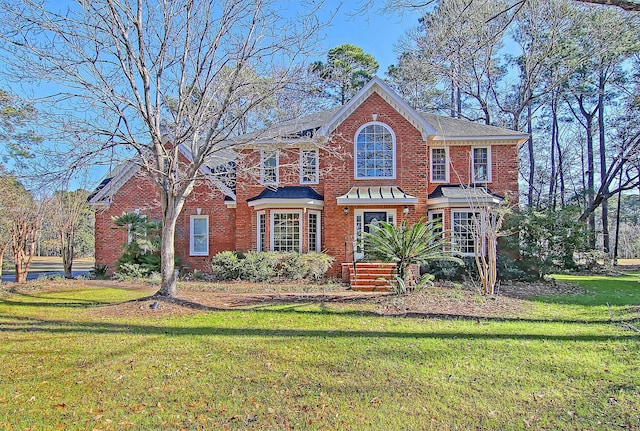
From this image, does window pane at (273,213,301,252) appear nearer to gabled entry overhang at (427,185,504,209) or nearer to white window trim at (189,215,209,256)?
white window trim at (189,215,209,256)

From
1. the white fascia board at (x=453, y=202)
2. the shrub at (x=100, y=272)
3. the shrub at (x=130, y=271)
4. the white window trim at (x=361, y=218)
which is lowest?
the shrub at (x=100, y=272)

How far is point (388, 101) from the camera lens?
1662 centimetres

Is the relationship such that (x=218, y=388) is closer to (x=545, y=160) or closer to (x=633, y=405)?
(x=633, y=405)

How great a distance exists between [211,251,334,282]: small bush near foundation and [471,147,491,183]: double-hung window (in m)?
7.95

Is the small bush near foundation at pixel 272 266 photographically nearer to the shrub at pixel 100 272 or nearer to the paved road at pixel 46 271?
the shrub at pixel 100 272

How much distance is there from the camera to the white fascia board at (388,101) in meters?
16.2

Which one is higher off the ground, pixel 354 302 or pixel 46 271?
pixel 354 302

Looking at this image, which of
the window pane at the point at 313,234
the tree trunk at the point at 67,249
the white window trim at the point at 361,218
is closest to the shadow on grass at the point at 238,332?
the white window trim at the point at 361,218

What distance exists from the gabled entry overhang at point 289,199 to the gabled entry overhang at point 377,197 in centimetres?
120

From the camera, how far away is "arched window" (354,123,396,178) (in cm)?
1673

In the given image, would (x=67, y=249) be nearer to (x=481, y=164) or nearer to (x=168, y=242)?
(x=168, y=242)

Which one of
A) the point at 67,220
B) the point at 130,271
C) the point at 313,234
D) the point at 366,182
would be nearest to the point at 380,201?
the point at 366,182

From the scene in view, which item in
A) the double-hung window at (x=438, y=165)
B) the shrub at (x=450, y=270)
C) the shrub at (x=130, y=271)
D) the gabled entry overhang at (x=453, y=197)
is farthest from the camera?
the double-hung window at (x=438, y=165)

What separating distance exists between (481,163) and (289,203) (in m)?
9.02
